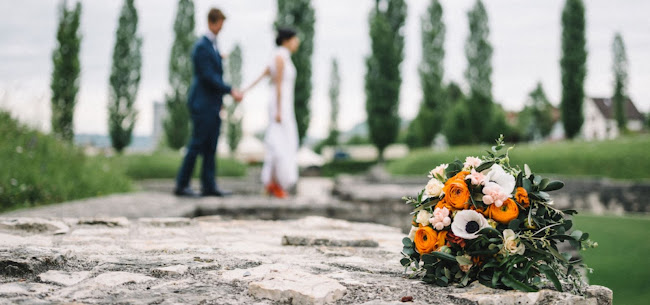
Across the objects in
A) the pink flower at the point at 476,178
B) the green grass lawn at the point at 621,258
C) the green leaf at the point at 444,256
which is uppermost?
the pink flower at the point at 476,178

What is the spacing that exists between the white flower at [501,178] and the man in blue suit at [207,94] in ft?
13.6

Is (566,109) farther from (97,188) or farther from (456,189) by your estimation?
(456,189)

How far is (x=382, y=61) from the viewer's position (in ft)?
68.4

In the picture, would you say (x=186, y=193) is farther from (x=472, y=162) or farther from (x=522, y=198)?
(x=522, y=198)

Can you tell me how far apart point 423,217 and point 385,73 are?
64.1 ft

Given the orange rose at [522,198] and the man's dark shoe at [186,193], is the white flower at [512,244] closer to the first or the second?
the orange rose at [522,198]

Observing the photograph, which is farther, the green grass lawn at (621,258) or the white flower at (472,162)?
the green grass lawn at (621,258)

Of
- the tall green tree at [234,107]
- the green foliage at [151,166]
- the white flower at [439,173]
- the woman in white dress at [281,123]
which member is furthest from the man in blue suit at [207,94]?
the tall green tree at [234,107]

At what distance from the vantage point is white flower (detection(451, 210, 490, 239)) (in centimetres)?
188

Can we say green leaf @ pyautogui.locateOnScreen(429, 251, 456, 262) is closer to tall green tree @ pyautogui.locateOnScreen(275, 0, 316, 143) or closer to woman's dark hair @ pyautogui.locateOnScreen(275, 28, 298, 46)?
woman's dark hair @ pyautogui.locateOnScreen(275, 28, 298, 46)

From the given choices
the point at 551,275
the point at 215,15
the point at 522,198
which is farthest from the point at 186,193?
the point at 551,275

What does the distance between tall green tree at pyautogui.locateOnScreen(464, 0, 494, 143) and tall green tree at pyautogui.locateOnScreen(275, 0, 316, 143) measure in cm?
704

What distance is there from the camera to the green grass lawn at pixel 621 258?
395 centimetres

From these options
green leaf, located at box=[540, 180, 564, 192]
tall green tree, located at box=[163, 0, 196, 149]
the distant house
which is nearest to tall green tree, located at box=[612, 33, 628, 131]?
the distant house
